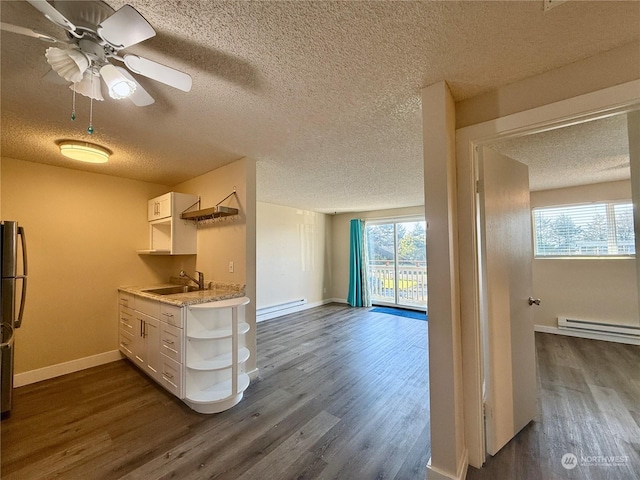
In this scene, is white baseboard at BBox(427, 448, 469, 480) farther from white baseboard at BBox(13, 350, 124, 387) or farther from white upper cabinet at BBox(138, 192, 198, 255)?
white baseboard at BBox(13, 350, 124, 387)

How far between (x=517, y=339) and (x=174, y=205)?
3.63 meters

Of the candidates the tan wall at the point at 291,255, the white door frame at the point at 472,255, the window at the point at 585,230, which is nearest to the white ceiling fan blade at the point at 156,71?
the white door frame at the point at 472,255

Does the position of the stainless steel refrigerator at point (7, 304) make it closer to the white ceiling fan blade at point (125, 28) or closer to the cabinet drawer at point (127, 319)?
the cabinet drawer at point (127, 319)

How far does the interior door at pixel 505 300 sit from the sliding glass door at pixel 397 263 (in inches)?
143

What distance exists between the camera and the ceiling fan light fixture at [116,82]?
3.63 ft

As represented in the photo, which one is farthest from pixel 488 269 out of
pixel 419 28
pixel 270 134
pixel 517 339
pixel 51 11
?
pixel 51 11

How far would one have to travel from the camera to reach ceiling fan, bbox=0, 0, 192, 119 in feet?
3.03

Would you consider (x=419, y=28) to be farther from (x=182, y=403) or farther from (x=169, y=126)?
(x=182, y=403)

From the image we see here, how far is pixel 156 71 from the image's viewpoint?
3.71ft

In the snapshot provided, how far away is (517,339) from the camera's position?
189cm

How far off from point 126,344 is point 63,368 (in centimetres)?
60

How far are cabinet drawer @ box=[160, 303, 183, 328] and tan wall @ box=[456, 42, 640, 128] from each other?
8.64 feet

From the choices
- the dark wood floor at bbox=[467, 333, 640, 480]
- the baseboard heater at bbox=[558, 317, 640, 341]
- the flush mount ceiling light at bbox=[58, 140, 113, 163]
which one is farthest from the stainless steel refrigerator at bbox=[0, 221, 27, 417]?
the baseboard heater at bbox=[558, 317, 640, 341]

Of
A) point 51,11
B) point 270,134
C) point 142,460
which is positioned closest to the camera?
point 51,11
